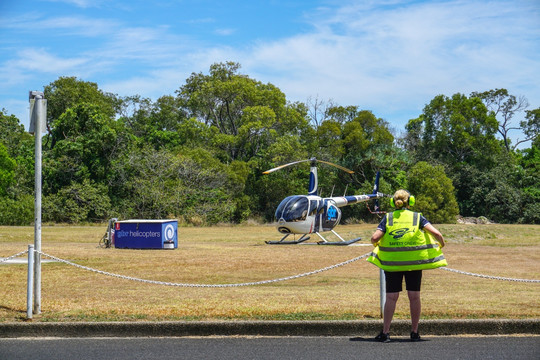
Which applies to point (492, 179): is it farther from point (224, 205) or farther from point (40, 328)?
point (40, 328)

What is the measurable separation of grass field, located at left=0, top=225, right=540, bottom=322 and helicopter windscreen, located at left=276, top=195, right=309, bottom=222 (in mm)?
4205

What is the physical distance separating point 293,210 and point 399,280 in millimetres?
18748

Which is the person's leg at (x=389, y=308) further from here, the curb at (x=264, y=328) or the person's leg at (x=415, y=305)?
the curb at (x=264, y=328)

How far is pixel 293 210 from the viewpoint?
26312 mm

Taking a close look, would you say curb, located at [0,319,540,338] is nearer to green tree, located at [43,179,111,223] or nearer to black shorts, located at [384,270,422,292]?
black shorts, located at [384,270,422,292]

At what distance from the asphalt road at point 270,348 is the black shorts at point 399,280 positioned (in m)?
0.67

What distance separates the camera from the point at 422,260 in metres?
7.44

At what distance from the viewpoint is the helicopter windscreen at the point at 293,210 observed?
26.3 meters

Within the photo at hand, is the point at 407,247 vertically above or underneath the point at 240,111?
underneath

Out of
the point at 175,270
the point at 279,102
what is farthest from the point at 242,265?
the point at 279,102

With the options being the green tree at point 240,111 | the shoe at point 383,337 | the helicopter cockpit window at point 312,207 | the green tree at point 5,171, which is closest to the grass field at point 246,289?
the shoe at point 383,337

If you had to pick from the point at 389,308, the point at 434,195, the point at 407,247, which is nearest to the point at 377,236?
the point at 407,247

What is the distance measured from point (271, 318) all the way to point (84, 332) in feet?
8.11

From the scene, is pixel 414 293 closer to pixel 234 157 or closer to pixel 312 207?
pixel 312 207
